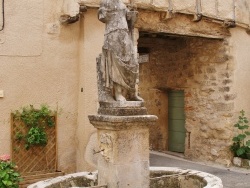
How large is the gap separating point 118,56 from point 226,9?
466cm

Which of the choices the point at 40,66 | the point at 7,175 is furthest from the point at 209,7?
the point at 7,175

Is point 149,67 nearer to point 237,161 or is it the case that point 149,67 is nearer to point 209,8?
point 209,8

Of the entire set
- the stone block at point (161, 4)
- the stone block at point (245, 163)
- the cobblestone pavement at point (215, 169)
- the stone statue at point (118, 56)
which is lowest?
the cobblestone pavement at point (215, 169)

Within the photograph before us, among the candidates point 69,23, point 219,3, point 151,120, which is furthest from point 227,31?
point 151,120

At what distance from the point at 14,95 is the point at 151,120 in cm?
282

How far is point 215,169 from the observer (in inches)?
324

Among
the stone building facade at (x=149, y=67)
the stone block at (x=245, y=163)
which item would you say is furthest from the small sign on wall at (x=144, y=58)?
the stone block at (x=245, y=163)

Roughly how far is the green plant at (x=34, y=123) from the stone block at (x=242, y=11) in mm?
4417

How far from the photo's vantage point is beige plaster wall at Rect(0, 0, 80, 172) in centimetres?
626

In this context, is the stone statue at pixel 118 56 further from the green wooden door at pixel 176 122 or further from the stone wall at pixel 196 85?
the green wooden door at pixel 176 122

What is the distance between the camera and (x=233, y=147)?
27.6ft

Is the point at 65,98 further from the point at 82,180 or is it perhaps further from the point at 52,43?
the point at 82,180

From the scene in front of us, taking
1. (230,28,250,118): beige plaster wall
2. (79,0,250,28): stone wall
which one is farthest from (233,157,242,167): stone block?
(79,0,250,28): stone wall

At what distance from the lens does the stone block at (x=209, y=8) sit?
7961 mm
